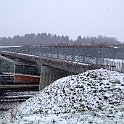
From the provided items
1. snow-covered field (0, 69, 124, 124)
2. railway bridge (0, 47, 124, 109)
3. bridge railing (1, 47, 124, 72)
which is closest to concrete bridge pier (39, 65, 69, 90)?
railway bridge (0, 47, 124, 109)

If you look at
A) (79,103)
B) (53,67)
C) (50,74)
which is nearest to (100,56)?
(53,67)

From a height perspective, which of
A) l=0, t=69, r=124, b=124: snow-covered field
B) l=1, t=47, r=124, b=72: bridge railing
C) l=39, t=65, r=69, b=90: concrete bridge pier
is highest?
l=1, t=47, r=124, b=72: bridge railing

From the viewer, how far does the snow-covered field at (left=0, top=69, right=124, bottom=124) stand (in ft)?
64.3

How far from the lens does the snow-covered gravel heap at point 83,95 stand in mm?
23172

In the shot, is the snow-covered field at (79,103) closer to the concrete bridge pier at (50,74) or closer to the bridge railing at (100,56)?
the bridge railing at (100,56)

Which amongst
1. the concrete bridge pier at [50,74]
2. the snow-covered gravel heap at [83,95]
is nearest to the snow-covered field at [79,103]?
the snow-covered gravel heap at [83,95]

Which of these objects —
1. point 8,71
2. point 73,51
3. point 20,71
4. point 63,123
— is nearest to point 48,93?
point 63,123

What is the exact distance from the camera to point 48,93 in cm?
2897

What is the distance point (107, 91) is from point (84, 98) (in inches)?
71.8

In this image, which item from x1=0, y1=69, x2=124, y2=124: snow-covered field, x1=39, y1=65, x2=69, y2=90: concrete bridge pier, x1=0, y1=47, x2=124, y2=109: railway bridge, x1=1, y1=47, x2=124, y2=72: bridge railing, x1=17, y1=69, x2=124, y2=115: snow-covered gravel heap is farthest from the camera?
x1=39, y1=65, x2=69, y2=90: concrete bridge pier

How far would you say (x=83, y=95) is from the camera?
2523 cm

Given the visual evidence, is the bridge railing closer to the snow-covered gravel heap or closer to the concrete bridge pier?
the concrete bridge pier

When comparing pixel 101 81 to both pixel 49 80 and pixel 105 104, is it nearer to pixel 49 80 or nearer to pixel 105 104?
pixel 105 104

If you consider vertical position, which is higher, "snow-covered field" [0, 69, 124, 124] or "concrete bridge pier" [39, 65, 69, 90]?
"snow-covered field" [0, 69, 124, 124]
